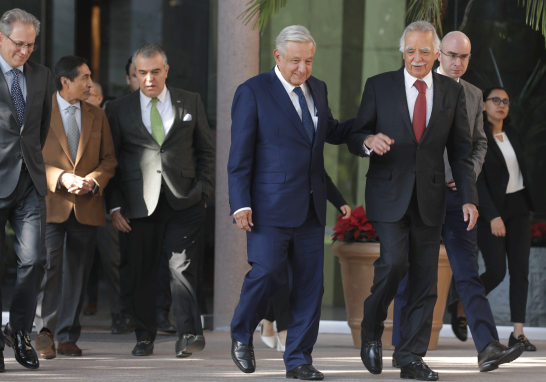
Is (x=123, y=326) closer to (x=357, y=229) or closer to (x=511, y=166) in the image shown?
(x=357, y=229)

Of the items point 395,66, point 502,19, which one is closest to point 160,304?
point 395,66

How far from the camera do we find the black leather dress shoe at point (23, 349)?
471cm

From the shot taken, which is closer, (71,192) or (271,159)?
(271,159)

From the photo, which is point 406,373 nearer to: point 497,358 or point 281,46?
point 497,358

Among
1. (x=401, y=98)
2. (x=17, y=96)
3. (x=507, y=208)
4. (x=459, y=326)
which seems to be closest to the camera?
(x=401, y=98)

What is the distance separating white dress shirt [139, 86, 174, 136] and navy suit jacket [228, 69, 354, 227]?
1141mm

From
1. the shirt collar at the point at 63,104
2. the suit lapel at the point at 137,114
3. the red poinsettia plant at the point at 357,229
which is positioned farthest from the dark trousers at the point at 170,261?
the red poinsettia plant at the point at 357,229

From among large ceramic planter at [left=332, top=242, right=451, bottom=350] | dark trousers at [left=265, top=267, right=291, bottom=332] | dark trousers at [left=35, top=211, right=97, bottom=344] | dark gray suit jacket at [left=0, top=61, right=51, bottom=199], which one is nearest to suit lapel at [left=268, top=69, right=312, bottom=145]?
dark trousers at [left=265, top=267, right=291, bottom=332]

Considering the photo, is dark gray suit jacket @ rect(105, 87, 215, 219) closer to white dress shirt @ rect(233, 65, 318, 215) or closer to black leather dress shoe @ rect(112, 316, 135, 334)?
white dress shirt @ rect(233, 65, 318, 215)

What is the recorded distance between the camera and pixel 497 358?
470 cm

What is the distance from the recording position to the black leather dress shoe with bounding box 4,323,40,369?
4707 mm

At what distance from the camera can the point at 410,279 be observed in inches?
181

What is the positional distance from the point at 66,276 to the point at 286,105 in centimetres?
220

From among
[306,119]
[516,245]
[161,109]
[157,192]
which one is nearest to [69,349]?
[157,192]
